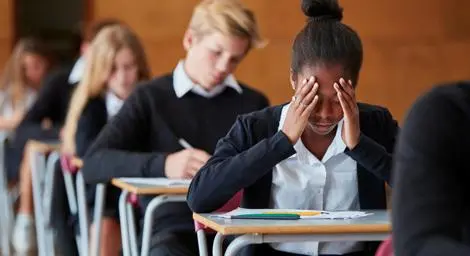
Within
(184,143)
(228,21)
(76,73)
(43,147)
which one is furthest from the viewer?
(76,73)

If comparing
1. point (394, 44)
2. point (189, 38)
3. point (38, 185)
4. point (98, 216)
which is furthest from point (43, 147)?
point (394, 44)

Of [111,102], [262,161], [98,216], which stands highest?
[262,161]

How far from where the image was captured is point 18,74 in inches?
287

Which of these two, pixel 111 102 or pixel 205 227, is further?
pixel 111 102

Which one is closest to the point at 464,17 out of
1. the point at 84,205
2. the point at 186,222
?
the point at 84,205

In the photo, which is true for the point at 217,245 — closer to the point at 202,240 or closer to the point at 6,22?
the point at 202,240

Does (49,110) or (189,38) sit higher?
(189,38)

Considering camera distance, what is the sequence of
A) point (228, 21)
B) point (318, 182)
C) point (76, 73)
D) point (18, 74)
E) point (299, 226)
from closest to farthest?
point (299, 226) → point (318, 182) → point (228, 21) → point (76, 73) → point (18, 74)

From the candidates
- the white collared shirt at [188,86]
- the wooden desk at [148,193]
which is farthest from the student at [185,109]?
the wooden desk at [148,193]

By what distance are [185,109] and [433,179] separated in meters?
2.47

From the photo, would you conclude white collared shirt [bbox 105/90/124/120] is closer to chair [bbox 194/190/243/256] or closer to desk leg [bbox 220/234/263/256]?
chair [bbox 194/190/243/256]

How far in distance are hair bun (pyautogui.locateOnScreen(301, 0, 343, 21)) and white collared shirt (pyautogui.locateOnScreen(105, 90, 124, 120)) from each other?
2.09 metres

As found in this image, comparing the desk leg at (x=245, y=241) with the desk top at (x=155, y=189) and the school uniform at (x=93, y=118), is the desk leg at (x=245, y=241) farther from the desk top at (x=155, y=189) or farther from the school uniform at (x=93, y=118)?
the school uniform at (x=93, y=118)

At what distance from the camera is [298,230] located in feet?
7.72
